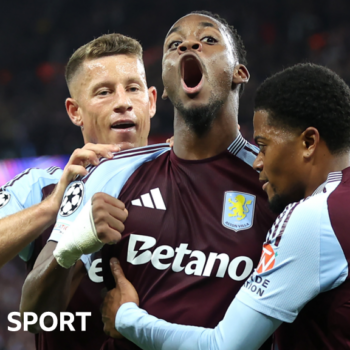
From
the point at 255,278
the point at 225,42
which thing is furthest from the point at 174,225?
the point at 225,42

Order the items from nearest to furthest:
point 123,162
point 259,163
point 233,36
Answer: point 259,163 < point 123,162 < point 233,36

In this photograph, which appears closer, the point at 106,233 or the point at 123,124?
the point at 106,233

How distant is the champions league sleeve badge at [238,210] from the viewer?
2.17m

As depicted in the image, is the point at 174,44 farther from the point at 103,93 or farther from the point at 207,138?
the point at 103,93

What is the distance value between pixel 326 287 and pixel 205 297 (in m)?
0.53

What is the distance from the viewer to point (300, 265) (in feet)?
5.52

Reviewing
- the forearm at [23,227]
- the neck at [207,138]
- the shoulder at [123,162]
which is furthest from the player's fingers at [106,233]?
the forearm at [23,227]

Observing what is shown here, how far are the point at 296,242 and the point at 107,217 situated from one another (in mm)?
670

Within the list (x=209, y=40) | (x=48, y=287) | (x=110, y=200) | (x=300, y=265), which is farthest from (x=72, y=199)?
(x=300, y=265)

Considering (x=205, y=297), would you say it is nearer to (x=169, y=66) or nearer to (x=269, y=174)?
(x=269, y=174)

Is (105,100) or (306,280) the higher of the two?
(105,100)

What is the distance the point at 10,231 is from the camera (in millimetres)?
2600

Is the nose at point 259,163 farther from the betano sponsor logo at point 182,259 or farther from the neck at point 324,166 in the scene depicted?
the betano sponsor logo at point 182,259

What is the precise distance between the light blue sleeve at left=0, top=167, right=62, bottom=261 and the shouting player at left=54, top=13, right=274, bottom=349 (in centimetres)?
71
